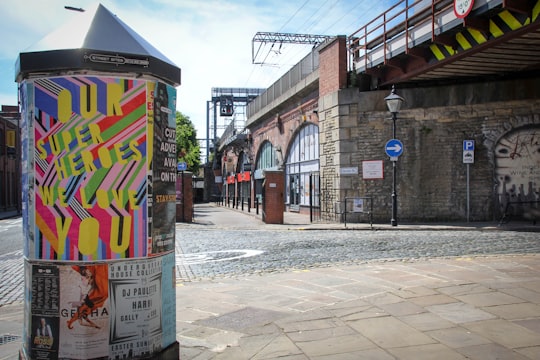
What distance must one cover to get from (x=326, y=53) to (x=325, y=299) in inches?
639

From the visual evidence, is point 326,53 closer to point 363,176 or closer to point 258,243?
point 363,176

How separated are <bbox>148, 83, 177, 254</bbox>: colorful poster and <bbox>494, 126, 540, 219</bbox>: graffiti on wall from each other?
16.5 metres

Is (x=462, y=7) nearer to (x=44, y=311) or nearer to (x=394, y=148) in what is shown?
(x=394, y=148)

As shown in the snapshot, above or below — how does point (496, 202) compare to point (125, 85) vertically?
below

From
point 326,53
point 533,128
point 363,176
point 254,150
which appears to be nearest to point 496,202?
point 533,128

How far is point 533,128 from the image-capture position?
17.1m

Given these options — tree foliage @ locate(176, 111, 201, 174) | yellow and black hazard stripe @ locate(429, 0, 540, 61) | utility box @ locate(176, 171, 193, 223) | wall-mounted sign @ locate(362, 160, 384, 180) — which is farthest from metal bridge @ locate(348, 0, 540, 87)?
tree foliage @ locate(176, 111, 201, 174)

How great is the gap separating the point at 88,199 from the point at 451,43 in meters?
14.1

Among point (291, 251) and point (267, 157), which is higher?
point (267, 157)

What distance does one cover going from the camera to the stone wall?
56.7 feet

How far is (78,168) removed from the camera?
10.4 ft

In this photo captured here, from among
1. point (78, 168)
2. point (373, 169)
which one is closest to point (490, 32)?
point (373, 169)

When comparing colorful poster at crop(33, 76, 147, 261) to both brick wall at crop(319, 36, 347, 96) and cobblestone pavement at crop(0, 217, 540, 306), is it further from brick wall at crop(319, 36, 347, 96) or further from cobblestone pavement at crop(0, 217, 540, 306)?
brick wall at crop(319, 36, 347, 96)

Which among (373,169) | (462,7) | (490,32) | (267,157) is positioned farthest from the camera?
(267,157)
